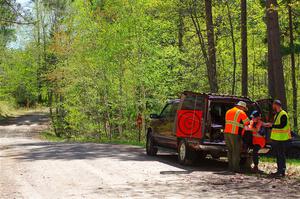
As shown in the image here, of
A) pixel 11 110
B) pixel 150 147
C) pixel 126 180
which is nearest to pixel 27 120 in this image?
pixel 11 110

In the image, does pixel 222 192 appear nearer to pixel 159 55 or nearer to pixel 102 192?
pixel 102 192

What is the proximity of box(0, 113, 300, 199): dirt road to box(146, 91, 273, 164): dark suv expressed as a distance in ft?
1.84

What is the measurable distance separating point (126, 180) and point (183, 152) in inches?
134

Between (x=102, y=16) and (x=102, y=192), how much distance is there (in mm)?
26085

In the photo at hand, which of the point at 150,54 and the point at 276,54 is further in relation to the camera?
the point at 150,54

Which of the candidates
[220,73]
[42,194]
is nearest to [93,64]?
[220,73]

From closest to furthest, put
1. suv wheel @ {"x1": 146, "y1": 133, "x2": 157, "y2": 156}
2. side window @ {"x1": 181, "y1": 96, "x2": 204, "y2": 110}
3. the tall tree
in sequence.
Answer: side window @ {"x1": 181, "y1": 96, "x2": 204, "y2": 110} → suv wheel @ {"x1": 146, "y1": 133, "x2": 157, "y2": 156} → the tall tree

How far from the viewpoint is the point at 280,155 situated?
1203 cm

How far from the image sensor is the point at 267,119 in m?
13.6

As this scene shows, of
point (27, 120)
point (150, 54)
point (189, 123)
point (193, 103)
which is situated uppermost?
point (150, 54)

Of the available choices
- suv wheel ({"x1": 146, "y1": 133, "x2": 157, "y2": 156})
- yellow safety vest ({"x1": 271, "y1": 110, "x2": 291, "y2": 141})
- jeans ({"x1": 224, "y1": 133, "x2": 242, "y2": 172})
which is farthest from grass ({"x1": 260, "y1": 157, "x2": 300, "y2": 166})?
suv wheel ({"x1": 146, "y1": 133, "x2": 157, "y2": 156})

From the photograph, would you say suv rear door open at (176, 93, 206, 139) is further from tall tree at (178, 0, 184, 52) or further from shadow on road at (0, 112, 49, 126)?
shadow on road at (0, 112, 49, 126)

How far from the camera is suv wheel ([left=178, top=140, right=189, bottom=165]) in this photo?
13797 millimetres

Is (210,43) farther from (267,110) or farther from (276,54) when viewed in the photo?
(267,110)
